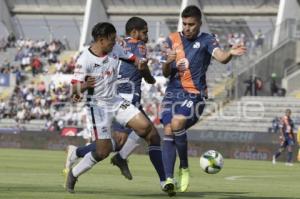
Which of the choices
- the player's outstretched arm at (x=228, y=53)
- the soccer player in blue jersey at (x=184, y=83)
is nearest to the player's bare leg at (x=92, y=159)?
the soccer player in blue jersey at (x=184, y=83)

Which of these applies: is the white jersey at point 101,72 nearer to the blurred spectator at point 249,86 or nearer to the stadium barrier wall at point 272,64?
the blurred spectator at point 249,86

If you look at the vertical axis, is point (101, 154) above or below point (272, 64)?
below

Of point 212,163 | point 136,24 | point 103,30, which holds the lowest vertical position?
point 212,163

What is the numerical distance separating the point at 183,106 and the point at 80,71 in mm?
1811

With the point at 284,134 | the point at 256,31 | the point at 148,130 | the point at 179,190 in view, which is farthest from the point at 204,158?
the point at 256,31

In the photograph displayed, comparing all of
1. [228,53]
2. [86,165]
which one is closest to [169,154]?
[86,165]

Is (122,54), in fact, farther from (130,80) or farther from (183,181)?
(130,80)

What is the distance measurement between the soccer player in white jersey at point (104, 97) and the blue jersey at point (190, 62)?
102cm

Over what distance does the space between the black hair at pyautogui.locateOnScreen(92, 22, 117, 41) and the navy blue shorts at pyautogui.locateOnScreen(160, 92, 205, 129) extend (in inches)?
65.4

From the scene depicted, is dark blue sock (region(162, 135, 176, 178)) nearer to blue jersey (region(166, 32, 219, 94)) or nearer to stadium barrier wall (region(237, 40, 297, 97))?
blue jersey (region(166, 32, 219, 94))

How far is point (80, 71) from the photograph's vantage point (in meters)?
12.8

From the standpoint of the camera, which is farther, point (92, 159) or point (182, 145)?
point (182, 145)

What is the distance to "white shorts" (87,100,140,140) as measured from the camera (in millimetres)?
13023

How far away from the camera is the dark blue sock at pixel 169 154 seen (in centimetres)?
1350
